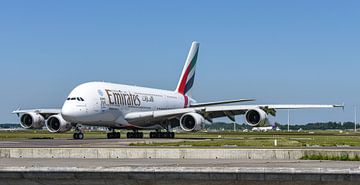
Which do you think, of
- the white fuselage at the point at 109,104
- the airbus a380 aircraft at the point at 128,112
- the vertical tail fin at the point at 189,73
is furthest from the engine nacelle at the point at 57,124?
the vertical tail fin at the point at 189,73

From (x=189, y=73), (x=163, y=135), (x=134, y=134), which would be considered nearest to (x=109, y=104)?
(x=134, y=134)

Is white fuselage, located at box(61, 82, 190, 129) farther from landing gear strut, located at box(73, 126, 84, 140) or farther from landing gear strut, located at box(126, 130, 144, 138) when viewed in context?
landing gear strut, located at box(126, 130, 144, 138)

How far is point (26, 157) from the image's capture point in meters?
27.6

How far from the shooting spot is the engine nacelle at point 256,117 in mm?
52750

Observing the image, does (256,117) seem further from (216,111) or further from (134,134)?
(134,134)

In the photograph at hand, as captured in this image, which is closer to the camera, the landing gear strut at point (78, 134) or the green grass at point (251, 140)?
the green grass at point (251, 140)

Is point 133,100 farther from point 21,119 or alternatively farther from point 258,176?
point 258,176

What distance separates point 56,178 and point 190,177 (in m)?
2.99

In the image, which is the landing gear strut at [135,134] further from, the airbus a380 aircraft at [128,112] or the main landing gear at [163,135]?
the main landing gear at [163,135]

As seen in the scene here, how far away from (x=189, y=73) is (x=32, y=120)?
57.9 feet

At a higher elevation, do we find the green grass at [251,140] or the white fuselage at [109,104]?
the white fuselage at [109,104]

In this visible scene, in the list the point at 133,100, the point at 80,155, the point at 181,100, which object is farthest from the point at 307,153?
the point at 181,100

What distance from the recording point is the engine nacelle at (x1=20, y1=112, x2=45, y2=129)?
196 ft

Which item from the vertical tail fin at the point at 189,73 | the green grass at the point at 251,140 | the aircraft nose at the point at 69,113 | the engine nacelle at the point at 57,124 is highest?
the vertical tail fin at the point at 189,73
